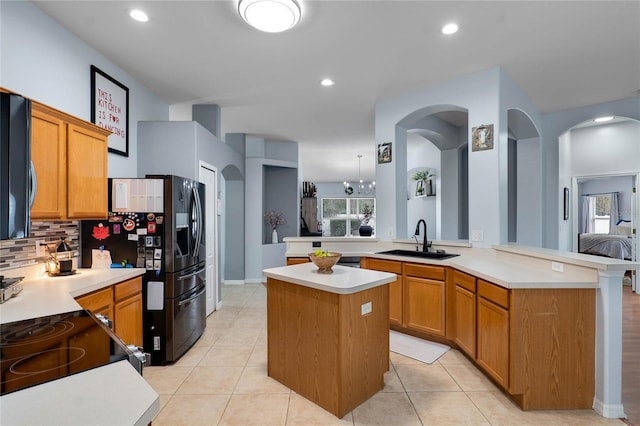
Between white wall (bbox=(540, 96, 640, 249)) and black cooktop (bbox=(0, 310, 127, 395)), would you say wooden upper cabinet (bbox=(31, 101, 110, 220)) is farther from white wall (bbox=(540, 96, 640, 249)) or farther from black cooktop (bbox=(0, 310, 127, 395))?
white wall (bbox=(540, 96, 640, 249))

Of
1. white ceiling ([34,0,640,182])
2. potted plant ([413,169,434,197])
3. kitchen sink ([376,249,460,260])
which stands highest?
white ceiling ([34,0,640,182])

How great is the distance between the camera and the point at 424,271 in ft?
10.8

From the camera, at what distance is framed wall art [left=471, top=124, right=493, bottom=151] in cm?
334

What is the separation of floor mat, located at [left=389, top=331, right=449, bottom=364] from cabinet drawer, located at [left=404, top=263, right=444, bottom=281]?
2.28ft

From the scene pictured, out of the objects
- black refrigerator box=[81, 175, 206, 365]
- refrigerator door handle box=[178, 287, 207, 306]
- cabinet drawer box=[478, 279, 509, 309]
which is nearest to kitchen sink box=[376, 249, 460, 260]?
cabinet drawer box=[478, 279, 509, 309]

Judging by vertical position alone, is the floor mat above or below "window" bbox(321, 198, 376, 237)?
below

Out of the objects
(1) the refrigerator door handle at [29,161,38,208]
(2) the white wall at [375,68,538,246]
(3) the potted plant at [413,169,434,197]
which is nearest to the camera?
(1) the refrigerator door handle at [29,161,38,208]

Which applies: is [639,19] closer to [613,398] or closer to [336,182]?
[613,398]

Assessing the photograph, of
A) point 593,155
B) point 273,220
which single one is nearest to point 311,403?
point 273,220

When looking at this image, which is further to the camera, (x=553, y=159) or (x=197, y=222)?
(x=553, y=159)

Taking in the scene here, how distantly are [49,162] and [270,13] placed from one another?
70.6 inches

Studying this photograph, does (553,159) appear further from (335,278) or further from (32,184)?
(32,184)

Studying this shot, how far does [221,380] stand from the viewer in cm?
261

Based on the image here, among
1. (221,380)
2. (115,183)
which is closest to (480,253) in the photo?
(221,380)
